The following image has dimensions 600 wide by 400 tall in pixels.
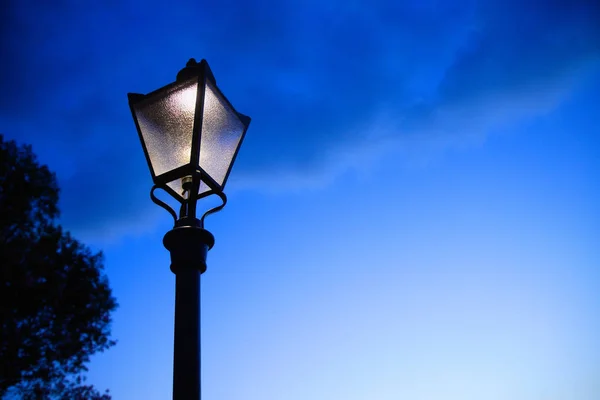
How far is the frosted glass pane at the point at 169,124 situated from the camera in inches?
117

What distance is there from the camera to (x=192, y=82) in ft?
9.98

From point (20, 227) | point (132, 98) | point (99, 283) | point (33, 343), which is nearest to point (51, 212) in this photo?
point (20, 227)

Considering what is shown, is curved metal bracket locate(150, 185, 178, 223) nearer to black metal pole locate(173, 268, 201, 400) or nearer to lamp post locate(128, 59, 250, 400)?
lamp post locate(128, 59, 250, 400)

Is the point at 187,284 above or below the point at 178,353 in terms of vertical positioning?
above

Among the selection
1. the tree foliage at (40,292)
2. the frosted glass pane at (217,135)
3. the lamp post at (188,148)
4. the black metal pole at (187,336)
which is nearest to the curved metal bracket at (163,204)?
the lamp post at (188,148)

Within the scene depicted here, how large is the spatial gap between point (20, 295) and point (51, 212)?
3021 millimetres

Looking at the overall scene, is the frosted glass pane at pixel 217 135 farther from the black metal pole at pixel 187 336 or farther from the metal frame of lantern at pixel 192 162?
the black metal pole at pixel 187 336

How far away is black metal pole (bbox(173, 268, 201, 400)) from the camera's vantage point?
2.24 metres

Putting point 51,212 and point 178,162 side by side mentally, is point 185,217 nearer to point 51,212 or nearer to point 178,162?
point 178,162

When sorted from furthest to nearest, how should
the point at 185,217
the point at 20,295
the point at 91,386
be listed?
the point at 91,386, the point at 20,295, the point at 185,217

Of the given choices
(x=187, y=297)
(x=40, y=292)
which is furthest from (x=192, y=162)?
(x=40, y=292)

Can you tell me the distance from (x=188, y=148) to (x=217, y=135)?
0.87 feet

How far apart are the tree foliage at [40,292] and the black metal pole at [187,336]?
12.8m

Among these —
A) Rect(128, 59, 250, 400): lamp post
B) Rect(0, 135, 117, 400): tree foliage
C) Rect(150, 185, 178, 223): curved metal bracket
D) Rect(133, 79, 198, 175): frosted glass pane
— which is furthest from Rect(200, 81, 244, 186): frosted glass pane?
Rect(0, 135, 117, 400): tree foliage
